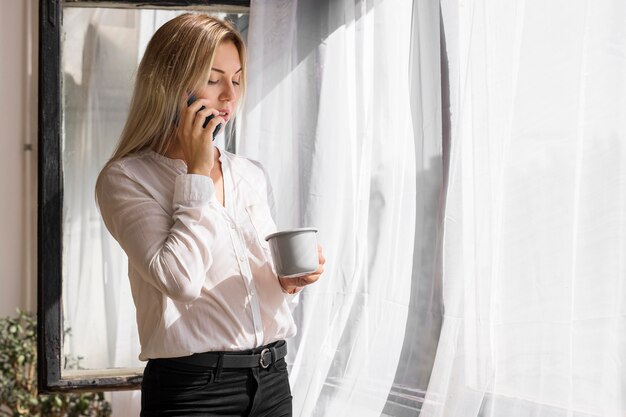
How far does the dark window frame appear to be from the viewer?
2080 millimetres

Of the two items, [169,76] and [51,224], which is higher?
[169,76]

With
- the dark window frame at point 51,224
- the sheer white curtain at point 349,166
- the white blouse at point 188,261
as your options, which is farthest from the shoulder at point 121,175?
the dark window frame at point 51,224

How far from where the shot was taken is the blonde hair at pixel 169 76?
140 centimetres

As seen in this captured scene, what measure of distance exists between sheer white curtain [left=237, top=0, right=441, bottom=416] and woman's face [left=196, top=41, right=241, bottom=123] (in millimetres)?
396

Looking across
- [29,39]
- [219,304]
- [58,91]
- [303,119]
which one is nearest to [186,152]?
[219,304]

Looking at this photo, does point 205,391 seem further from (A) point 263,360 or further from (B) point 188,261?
(B) point 188,261

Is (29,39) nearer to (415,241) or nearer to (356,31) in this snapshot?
(356,31)

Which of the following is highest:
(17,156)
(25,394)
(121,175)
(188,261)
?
(17,156)

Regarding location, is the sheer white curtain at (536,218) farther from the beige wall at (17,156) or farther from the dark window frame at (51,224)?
the beige wall at (17,156)

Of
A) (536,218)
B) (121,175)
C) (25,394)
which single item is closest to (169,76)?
(121,175)

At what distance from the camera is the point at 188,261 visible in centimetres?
123

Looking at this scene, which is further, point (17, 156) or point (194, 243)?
point (17, 156)

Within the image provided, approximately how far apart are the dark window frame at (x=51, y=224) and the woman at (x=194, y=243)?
2.42ft

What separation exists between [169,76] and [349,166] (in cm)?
58
